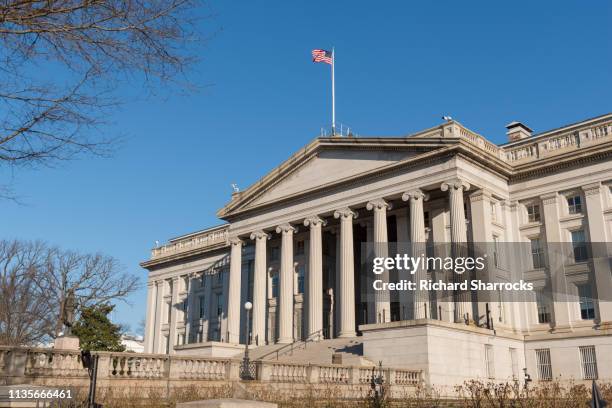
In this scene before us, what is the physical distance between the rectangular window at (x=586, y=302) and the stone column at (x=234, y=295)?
86.5 ft

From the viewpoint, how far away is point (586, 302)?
3981cm

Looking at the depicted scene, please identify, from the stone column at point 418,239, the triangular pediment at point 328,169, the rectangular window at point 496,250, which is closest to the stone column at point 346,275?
the triangular pediment at point 328,169

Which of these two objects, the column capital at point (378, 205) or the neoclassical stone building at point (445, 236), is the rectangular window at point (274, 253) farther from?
the column capital at point (378, 205)

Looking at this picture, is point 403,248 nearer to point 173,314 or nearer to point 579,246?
point 579,246

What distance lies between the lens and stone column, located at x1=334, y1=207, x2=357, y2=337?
43625mm

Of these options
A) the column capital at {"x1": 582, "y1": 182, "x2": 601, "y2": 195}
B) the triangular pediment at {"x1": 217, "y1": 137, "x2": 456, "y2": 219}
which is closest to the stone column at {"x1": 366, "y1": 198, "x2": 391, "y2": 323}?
the triangular pediment at {"x1": 217, "y1": 137, "x2": 456, "y2": 219}

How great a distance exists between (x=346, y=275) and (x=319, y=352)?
6.23 meters

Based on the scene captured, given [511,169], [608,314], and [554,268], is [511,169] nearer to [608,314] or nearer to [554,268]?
[554,268]

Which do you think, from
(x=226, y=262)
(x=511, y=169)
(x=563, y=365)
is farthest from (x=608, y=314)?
(x=226, y=262)

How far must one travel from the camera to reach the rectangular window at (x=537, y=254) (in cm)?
4241

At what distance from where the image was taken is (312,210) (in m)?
48.6

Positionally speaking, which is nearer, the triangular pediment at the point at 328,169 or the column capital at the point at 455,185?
the column capital at the point at 455,185

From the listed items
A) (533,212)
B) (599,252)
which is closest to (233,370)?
(599,252)

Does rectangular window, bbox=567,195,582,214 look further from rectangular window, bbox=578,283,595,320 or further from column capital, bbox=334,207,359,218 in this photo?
column capital, bbox=334,207,359,218
